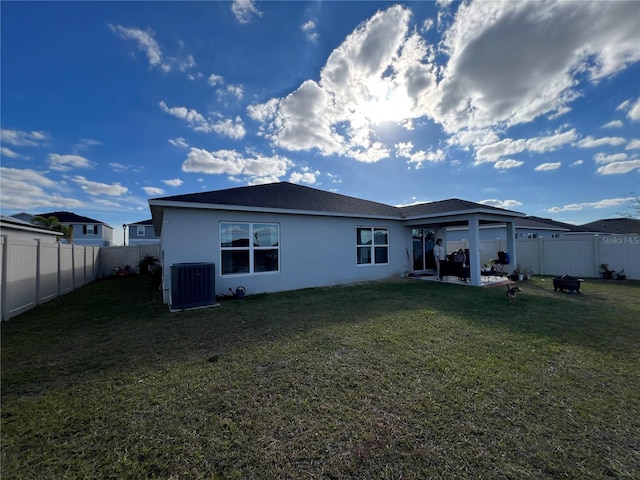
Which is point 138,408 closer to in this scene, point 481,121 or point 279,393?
point 279,393

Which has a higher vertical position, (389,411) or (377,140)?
(377,140)

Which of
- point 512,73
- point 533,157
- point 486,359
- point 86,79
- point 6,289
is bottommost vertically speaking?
point 486,359

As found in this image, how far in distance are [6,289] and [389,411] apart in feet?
29.0

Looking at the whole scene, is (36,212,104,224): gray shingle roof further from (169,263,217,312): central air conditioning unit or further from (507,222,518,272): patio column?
(507,222,518,272): patio column

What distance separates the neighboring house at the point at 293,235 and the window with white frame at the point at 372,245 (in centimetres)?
4

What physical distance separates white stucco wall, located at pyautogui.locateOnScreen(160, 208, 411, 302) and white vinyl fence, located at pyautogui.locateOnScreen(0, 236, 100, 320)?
10.3 feet

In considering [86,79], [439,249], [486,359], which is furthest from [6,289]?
[439,249]

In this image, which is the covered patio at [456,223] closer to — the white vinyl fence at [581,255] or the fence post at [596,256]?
the white vinyl fence at [581,255]

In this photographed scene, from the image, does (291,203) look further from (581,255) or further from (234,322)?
(581,255)

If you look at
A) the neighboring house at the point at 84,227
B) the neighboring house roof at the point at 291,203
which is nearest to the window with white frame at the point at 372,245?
the neighboring house roof at the point at 291,203

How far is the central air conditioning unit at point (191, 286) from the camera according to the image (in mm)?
6594

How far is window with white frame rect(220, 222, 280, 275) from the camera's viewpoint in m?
8.06

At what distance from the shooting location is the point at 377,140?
11141 millimetres

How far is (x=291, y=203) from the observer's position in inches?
367
